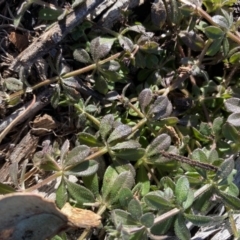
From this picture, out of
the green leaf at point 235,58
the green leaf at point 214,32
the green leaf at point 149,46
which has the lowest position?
the green leaf at point 235,58

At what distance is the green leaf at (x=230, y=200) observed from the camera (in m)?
2.25

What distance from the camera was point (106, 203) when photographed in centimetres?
234

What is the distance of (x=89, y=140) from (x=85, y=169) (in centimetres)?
15

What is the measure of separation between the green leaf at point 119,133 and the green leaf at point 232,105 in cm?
46

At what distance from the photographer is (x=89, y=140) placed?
2381 mm

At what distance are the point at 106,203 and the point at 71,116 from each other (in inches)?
17.8

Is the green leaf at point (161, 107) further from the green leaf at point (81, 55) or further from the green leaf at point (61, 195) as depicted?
the green leaf at point (61, 195)

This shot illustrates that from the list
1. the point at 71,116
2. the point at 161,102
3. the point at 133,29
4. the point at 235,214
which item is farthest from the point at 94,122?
the point at 235,214

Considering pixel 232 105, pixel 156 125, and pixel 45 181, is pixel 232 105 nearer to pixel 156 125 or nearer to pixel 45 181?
pixel 156 125

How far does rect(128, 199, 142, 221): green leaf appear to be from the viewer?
7.15ft

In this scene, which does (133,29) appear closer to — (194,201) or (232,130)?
(232,130)

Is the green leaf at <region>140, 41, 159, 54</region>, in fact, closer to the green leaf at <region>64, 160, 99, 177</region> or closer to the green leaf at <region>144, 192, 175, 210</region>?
the green leaf at <region>64, 160, 99, 177</region>

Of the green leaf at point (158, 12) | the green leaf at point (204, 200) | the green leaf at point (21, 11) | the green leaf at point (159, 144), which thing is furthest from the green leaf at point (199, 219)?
the green leaf at point (21, 11)

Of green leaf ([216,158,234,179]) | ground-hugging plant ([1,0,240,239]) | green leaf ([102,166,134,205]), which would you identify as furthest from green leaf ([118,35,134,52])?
green leaf ([216,158,234,179])
